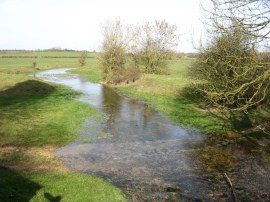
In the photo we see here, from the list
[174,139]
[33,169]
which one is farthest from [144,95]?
[33,169]

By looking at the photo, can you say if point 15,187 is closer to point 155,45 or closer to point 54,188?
point 54,188

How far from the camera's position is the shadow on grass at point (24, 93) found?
97.3 ft

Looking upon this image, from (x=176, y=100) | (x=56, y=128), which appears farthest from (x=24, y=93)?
(x=176, y=100)

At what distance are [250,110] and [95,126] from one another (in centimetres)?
1398

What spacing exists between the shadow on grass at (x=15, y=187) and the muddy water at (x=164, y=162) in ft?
9.38

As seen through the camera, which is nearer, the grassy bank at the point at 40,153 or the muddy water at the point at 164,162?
the grassy bank at the point at 40,153

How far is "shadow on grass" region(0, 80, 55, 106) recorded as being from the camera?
29.7m

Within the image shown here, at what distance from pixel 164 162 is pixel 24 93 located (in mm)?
24610

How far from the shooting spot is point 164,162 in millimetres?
15539

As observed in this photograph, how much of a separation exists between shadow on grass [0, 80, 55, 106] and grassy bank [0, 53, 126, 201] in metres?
0.10

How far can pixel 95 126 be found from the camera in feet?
74.7

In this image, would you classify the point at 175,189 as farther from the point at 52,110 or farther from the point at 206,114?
the point at 52,110

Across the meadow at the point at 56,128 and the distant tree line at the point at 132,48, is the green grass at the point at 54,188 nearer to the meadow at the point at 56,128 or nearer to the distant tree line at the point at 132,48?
the meadow at the point at 56,128

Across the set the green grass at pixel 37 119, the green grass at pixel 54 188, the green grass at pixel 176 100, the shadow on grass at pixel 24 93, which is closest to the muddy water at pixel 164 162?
the green grass at pixel 54 188
